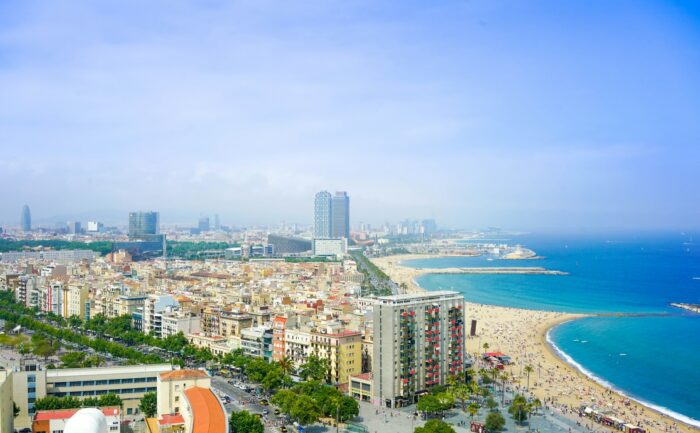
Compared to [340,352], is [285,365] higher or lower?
lower

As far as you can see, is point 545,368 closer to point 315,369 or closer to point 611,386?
point 611,386

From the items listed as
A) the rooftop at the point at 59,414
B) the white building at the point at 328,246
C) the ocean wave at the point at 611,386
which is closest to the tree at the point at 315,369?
the rooftop at the point at 59,414

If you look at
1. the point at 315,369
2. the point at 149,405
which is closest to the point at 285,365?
the point at 315,369

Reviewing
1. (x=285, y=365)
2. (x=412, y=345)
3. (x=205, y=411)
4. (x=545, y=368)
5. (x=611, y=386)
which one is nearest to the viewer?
(x=205, y=411)

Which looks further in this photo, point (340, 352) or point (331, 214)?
point (331, 214)

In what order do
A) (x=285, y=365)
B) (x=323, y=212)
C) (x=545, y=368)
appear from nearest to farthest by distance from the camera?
(x=285, y=365)
(x=545, y=368)
(x=323, y=212)

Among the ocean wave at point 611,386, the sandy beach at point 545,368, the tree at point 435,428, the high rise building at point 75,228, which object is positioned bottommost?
the ocean wave at point 611,386

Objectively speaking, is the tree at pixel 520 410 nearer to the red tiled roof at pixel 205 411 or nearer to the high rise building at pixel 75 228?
the red tiled roof at pixel 205 411

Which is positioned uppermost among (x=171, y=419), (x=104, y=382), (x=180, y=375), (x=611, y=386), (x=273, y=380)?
(x=180, y=375)
